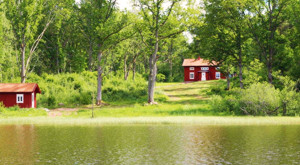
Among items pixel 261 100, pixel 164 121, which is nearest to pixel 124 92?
pixel 164 121

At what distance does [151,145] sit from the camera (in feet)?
71.0

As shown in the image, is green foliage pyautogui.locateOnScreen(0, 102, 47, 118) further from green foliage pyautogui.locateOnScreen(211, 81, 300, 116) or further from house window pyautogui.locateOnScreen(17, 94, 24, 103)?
green foliage pyautogui.locateOnScreen(211, 81, 300, 116)

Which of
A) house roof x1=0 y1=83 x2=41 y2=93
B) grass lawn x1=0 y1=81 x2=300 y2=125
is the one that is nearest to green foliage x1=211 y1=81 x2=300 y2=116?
grass lawn x1=0 y1=81 x2=300 y2=125

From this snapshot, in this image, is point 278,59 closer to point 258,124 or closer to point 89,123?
point 258,124

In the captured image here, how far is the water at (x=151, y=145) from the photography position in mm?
17391

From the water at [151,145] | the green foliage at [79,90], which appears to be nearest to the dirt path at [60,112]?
the green foliage at [79,90]

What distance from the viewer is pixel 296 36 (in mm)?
47562

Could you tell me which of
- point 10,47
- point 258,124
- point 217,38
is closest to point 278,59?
point 217,38

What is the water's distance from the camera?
1739 cm

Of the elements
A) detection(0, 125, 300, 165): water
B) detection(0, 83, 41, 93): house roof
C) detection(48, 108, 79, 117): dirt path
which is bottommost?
detection(0, 125, 300, 165): water

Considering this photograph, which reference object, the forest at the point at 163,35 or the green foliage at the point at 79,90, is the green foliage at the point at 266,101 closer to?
the forest at the point at 163,35

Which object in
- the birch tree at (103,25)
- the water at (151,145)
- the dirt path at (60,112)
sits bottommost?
the water at (151,145)

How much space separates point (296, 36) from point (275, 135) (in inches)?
1076

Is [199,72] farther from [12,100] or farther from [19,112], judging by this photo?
[19,112]
